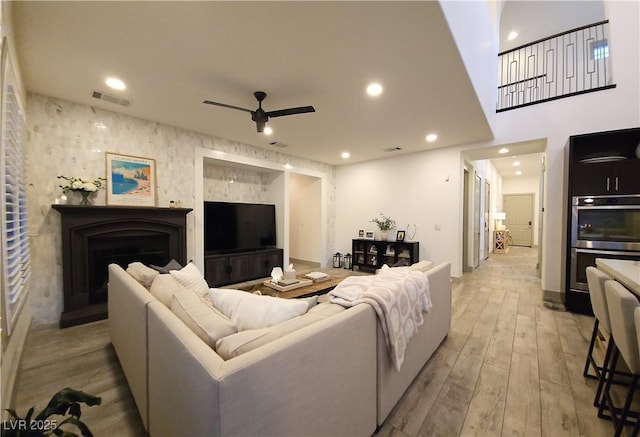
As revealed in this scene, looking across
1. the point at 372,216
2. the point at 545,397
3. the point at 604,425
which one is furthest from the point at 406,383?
the point at 372,216

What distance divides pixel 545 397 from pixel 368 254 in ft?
13.7

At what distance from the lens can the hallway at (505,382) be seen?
1.56 metres

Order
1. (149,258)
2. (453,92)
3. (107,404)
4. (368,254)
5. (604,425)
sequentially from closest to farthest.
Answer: (604,425)
(107,404)
(453,92)
(149,258)
(368,254)

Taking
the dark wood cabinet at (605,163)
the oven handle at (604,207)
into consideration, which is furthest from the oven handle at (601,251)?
the dark wood cabinet at (605,163)

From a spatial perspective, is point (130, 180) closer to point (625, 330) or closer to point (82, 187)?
point (82, 187)

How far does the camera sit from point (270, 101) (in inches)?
122

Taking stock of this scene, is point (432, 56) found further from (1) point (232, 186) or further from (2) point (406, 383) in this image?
(1) point (232, 186)

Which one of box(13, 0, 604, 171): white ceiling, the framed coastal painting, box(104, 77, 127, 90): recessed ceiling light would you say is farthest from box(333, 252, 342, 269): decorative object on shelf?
box(104, 77, 127, 90): recessed ceiling light

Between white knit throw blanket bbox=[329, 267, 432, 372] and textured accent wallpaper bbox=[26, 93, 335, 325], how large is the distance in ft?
11.2

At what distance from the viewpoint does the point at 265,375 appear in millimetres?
858

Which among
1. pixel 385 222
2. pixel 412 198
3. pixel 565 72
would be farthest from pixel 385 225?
pixel 565 72

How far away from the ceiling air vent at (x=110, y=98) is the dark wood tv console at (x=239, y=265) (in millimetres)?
2405

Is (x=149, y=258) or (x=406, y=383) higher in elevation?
(x=149, y=258)

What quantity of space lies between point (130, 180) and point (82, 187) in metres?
0.56
